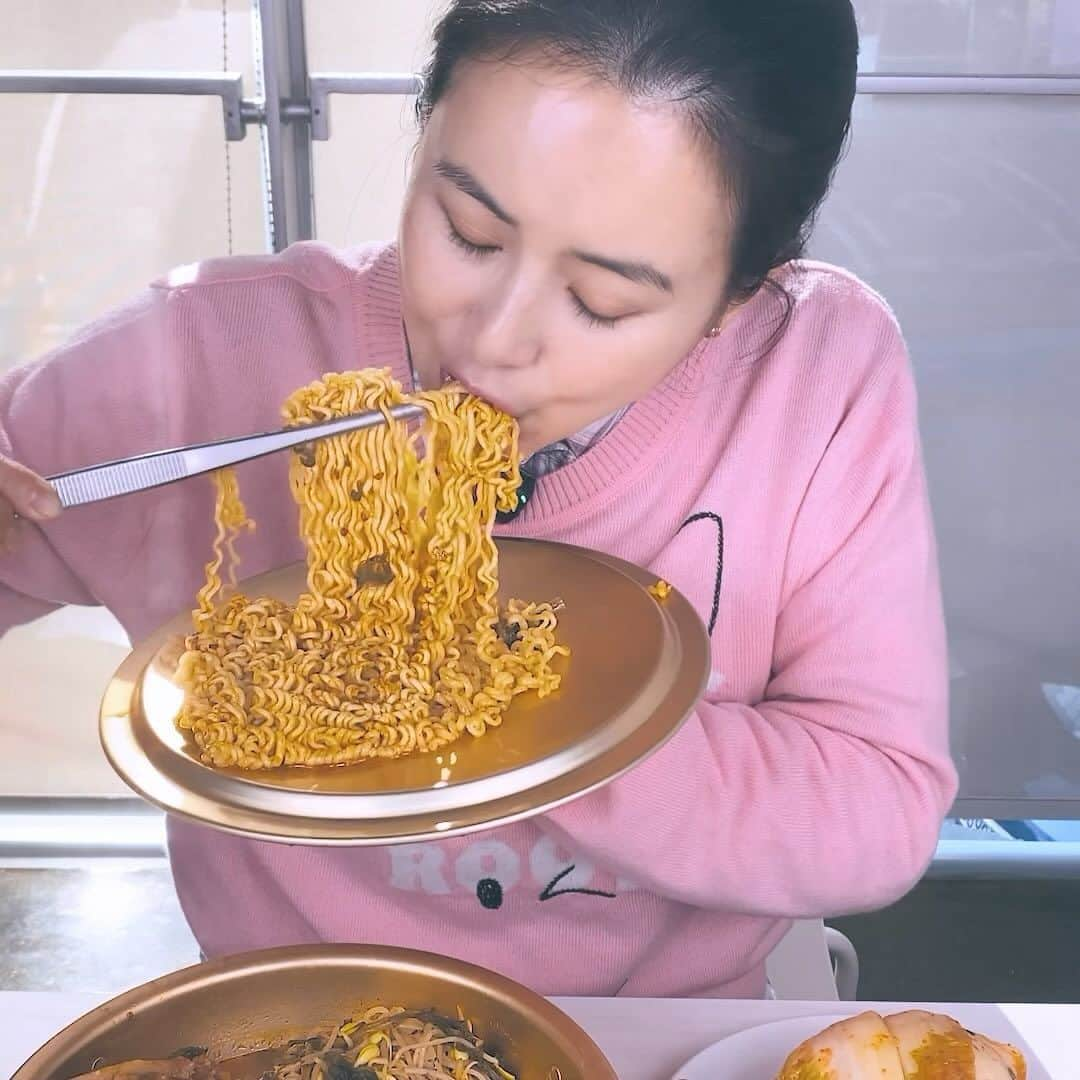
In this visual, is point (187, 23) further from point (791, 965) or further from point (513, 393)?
point (791, 965)

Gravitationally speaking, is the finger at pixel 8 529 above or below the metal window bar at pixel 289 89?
below

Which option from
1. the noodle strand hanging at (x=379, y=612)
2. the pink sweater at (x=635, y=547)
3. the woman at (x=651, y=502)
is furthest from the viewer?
the pink sweater at (x=635, y=547)

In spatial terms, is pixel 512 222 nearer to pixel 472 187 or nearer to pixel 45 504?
pixel 472 187

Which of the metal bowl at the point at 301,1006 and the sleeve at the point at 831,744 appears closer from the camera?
the metal bowl at the point at 301,1006

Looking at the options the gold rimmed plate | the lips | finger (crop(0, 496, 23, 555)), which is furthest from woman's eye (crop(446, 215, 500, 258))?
finger (crop(0, 496, 23, 555))

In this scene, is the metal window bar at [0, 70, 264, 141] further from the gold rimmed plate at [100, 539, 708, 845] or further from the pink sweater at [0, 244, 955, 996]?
the gold rimmed plate at [100, 539, 708, 845]

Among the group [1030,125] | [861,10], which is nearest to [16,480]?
[861,10]

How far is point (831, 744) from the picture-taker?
126 cm

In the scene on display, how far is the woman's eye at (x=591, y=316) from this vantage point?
1.03 metres

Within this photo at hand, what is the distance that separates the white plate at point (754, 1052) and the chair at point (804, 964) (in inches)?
22.5

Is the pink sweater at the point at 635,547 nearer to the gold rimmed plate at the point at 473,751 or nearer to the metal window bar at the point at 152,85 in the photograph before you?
the gold rimmed plate at the point at 473,751

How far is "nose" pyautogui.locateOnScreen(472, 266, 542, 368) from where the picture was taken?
1007 millimetres

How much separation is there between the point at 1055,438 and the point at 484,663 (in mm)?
2243

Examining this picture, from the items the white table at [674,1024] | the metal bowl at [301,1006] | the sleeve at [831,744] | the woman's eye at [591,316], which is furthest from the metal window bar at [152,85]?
the metal bowl at [301,1006]
